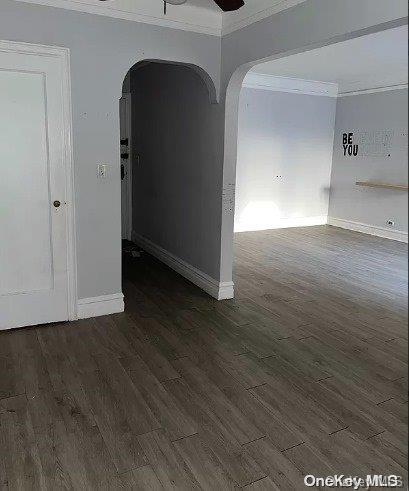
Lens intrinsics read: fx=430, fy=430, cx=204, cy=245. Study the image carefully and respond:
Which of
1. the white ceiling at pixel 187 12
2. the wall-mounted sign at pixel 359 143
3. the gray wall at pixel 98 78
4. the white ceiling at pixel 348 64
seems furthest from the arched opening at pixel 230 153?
the wall-mounted sign at pixel 359 143

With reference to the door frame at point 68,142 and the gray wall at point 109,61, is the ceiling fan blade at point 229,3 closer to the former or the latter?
the gray wall at point 109,61

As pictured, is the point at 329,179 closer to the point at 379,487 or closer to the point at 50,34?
the point at 50,34

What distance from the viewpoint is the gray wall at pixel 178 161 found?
402 centimetres

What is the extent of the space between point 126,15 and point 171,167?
5.88ft

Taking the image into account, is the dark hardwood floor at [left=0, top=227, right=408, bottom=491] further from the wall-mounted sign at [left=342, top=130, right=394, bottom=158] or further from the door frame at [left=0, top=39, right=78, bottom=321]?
the wall-mounted sign at [left=342, top=130, right=394, bottom=158]

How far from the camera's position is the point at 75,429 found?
6.97 ft

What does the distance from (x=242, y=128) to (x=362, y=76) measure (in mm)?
1965

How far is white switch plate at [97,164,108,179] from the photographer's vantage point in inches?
133

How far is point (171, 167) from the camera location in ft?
15.8

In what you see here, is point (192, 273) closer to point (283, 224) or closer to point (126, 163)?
point (126, 163)

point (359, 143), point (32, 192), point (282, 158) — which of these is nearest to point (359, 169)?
point (359, 143)

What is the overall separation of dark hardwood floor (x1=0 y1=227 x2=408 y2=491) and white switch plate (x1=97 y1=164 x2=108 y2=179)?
1.15 m

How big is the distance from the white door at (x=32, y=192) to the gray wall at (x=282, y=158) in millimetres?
4332

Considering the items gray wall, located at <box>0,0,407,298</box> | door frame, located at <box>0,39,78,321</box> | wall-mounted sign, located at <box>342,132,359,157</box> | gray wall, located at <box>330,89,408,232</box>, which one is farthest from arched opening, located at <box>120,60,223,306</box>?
wall-mounted sign, located at <box>342,132,359,157</box>
